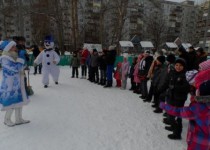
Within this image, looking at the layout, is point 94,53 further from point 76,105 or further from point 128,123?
point 128,123

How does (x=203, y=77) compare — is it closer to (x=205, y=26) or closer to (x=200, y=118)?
(x=200, y=118)

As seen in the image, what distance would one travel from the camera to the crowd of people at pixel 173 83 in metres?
3.12

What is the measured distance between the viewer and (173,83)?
4.67 m

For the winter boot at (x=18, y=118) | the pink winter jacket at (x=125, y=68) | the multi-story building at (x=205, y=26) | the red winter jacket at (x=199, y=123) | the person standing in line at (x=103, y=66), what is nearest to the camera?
the red winter jacket at (x=199, y=123)

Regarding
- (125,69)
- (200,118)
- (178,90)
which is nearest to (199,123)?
(200,118)

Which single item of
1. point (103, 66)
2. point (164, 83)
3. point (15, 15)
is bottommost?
point (164, 83)

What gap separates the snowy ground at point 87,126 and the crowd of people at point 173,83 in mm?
442

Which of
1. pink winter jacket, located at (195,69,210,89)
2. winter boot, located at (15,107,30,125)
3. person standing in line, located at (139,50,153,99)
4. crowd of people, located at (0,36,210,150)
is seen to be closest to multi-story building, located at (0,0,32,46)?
crowd of people, located at (0,36,210,150)

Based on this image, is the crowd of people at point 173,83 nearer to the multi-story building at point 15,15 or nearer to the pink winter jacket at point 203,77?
the pink winter jacket at point 203,77

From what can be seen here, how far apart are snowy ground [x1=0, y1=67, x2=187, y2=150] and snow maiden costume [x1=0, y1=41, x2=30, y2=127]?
616 mm

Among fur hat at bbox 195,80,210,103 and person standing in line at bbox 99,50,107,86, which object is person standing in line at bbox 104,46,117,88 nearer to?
person standing in line at bbox 99,50,107,86

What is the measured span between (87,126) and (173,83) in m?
2.20

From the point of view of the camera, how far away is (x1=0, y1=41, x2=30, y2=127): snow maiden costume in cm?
476

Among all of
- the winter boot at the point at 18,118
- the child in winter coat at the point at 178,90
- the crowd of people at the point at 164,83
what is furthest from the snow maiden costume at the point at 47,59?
the child in winter coat at the point at 178,90
